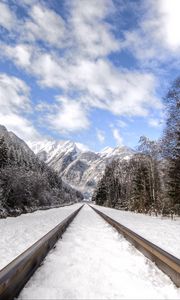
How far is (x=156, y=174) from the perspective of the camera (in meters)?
38.5

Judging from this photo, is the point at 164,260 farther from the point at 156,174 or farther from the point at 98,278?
the point at 156,174

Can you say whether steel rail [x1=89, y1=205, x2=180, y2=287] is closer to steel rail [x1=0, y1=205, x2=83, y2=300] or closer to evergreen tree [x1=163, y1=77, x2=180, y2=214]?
steel rail [x1=0, y1=205, x2=83, y2=300]

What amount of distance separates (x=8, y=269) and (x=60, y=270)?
1.24m

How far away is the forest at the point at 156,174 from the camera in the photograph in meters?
20.5

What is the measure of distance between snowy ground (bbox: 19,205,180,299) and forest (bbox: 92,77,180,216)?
15550 millimetres

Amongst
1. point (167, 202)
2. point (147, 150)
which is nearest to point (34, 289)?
point (167, 202)

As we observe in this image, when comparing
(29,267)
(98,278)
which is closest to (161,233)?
(98,278)

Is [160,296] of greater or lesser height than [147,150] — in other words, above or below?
below

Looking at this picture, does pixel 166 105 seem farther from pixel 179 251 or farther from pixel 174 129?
pixel 179 251

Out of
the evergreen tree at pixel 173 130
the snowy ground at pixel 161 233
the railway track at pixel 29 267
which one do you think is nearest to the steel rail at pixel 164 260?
the railway track at pixel 29 267

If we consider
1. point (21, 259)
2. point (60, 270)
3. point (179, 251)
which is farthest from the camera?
point (179, 251)

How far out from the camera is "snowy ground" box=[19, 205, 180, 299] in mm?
3434

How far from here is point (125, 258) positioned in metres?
5.72

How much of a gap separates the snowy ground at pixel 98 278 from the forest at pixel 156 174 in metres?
15.6
